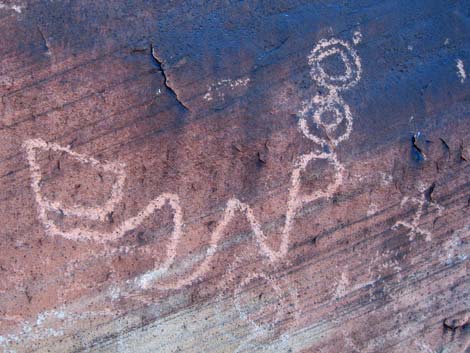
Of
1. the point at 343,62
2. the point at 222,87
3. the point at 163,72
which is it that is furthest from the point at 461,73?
the point at 163,72

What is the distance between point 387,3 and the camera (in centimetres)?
321

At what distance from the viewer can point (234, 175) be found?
301 centimetres

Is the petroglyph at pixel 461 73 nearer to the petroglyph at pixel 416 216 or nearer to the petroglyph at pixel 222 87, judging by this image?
the petroglyph at pixel 416 216

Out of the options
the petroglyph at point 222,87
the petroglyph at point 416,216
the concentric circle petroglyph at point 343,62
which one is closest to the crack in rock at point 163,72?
the petroglyph at point 222,87

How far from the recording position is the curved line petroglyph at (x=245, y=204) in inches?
114

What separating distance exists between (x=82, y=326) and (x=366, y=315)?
164 cm

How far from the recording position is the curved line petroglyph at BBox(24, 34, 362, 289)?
9.52 feet

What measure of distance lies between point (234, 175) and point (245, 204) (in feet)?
0.58

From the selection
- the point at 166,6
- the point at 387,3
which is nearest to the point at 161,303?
the point at 166,6

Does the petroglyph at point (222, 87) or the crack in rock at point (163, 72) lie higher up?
the crack in rock at point (163, 72)

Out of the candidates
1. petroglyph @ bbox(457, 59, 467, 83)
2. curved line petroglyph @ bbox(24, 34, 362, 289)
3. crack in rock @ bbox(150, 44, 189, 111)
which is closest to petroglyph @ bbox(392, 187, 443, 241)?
curved line petroglyph @ bbox(24, 34, 362, 289)

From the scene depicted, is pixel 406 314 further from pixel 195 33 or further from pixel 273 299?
pixel 195 33

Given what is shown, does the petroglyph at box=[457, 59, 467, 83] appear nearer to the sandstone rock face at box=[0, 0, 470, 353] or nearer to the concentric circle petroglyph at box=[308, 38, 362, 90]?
the sandstone rock face at box=[0, 0, 470, 353]

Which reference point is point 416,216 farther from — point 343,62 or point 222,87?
point 222,87
